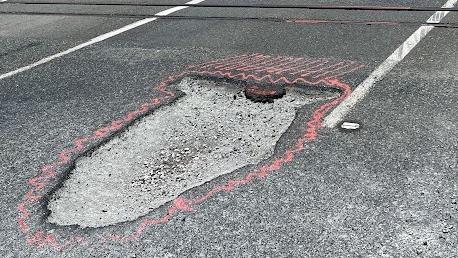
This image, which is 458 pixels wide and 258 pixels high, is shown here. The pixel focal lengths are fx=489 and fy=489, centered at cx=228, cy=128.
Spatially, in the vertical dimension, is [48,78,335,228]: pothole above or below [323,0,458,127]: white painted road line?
below

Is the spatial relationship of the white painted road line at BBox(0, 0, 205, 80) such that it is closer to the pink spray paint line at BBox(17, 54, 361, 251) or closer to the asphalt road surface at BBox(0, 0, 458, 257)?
the asphalt road surface at BBox(0, 0, 458, 257)

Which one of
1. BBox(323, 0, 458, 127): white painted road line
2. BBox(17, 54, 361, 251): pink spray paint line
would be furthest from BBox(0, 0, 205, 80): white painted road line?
BBox(323, 0, 458, 127): white painted road line

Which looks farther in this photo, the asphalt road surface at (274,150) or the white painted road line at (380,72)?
the white painted road line at (380,72)

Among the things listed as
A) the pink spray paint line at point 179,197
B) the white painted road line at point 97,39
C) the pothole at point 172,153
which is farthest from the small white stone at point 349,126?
the white painted road line at point 97,39

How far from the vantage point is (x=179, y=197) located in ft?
11.9

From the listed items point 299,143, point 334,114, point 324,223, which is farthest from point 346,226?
point 334,114

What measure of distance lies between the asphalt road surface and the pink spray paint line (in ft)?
0.05

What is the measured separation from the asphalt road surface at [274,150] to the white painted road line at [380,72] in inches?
1.3

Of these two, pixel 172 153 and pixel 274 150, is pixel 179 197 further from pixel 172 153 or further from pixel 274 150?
pixel 274 150

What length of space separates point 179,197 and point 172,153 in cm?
68

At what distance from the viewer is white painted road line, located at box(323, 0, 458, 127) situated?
4586 mm

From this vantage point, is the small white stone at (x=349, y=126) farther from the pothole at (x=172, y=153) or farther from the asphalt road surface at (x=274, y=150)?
the pothole at (x=172, y=153)

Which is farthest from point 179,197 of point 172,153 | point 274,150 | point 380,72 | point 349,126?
point 380,72

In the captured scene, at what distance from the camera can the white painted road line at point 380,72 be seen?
4586 mm
